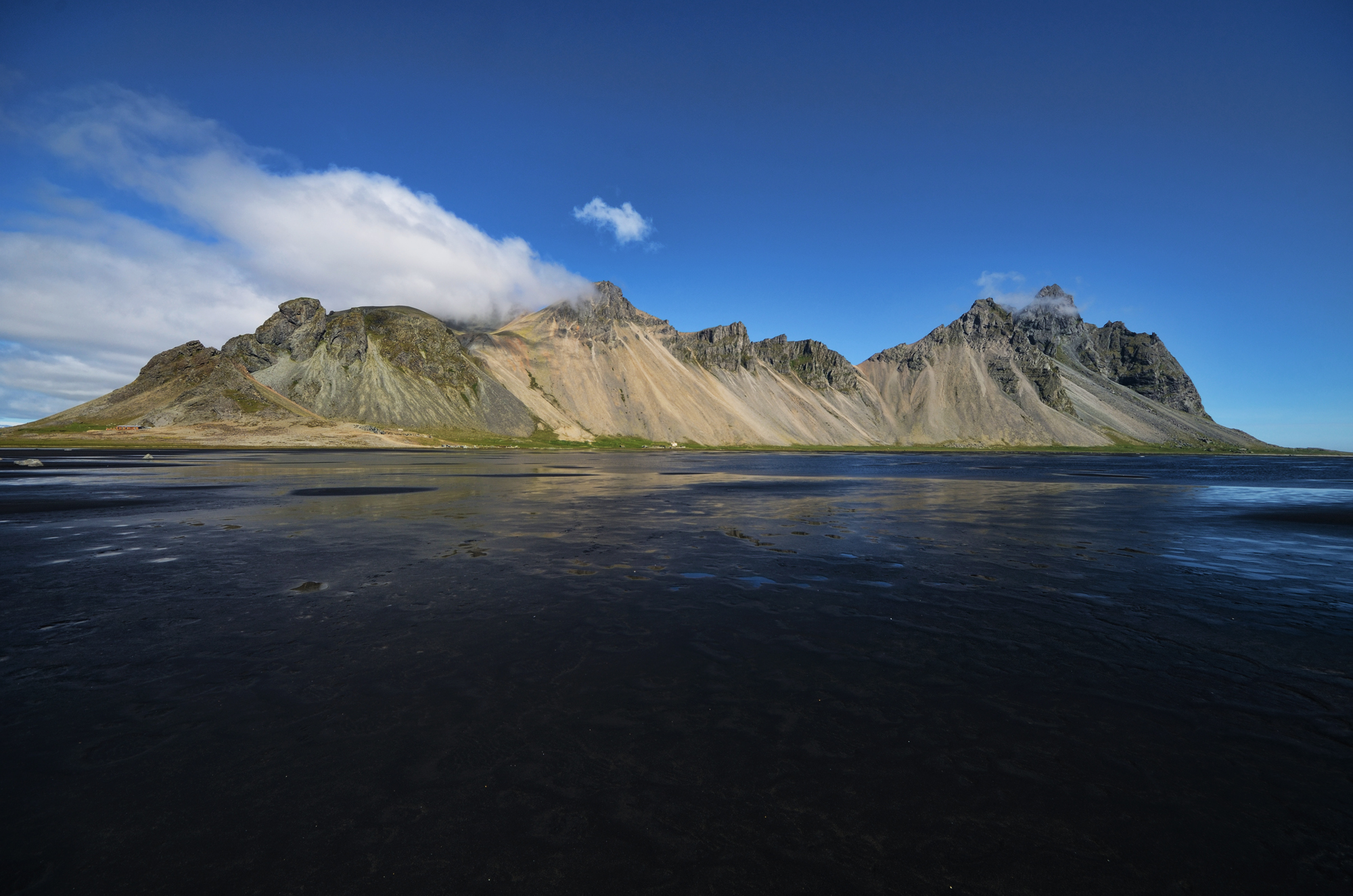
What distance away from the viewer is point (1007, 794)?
239 inches

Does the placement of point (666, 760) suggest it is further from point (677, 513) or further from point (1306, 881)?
point (677, 513)

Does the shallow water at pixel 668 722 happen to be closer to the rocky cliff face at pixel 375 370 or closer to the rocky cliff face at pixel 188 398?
the rocky cliff face at pixel 188 398

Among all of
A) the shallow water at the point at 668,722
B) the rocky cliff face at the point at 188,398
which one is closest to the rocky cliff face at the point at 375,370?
the rocky cliff face at the point at 188,398

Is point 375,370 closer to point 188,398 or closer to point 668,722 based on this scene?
point 188,398

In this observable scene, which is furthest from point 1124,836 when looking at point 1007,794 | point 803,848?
point 803,848

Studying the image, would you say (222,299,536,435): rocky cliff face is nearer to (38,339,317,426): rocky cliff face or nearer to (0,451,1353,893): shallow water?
(38,339,317,426): rocky cliff face

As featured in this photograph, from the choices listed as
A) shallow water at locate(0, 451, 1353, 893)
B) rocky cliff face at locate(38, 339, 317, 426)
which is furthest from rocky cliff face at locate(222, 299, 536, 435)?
shallow water at locate(0, 451, 1353, 893)

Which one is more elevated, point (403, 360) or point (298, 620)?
point (403, 360)

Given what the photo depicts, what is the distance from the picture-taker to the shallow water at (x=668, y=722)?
5.11 metres

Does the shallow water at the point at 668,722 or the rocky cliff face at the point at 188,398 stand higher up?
the rocky cliff face at the point at 188,398

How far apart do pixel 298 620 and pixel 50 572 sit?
972 centimetres

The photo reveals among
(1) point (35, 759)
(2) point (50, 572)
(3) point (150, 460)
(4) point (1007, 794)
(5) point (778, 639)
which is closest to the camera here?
(4) point (1007, 794)

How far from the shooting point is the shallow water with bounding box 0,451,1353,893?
16.8 ft

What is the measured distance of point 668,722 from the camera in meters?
7.59
